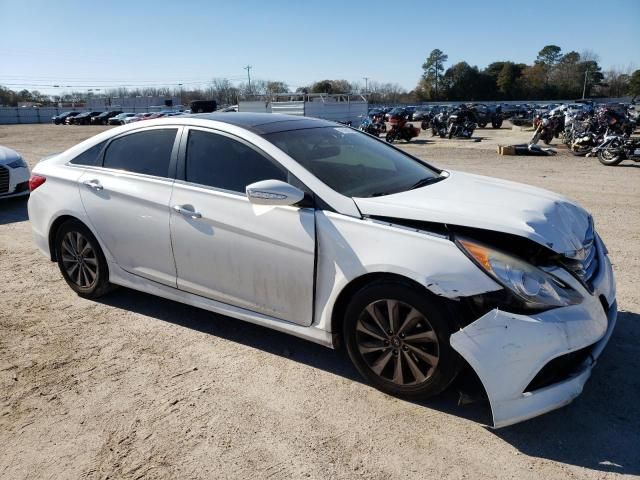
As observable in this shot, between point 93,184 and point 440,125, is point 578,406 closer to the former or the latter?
point 93,184

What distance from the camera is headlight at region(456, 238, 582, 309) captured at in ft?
8.35

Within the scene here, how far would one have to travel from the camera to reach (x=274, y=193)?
10.1ft

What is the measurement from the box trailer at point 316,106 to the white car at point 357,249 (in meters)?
21.5

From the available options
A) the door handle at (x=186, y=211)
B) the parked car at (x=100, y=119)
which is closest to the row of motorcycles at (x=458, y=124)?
the door handle at (x=186, y=211)

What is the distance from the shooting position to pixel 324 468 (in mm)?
2506

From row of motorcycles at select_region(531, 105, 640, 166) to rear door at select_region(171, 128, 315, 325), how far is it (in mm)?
12869

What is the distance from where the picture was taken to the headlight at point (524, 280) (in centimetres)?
254

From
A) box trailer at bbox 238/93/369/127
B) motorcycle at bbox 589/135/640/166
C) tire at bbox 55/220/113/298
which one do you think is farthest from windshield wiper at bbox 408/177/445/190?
box trailer at bbox 238/93/369/127

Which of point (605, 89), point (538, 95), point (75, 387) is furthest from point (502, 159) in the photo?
point (605, 89)

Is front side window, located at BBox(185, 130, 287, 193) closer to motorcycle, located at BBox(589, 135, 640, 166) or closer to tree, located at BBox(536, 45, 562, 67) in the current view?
motorcycle, located at BBox(589, 135, 640, 166)

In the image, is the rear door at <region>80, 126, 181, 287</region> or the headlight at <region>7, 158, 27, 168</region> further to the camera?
the headlight at <region>7, 158, 27, 168</region>

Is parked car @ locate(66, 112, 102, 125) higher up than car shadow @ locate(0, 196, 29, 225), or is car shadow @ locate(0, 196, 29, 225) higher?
parked car @ locate(66, 112, 102, 125)

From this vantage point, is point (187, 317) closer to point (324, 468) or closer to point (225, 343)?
point (225, 343)

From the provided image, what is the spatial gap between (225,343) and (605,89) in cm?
12644
